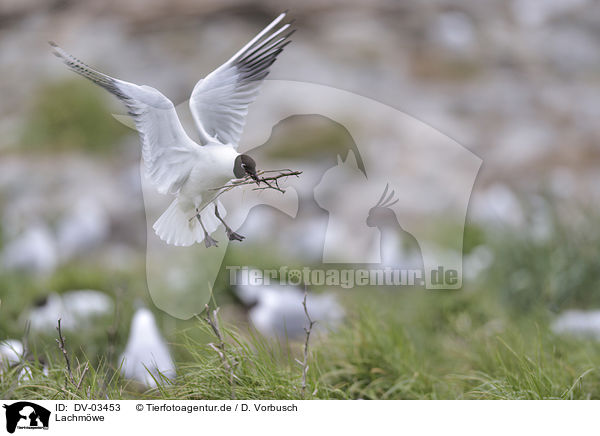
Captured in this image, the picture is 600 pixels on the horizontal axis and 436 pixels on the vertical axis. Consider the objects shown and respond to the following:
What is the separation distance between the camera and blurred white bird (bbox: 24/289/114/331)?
84.5 inches

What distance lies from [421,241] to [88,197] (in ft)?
7.53

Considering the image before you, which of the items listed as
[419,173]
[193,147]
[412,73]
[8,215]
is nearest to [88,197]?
[8,215]

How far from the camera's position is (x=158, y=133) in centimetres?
116

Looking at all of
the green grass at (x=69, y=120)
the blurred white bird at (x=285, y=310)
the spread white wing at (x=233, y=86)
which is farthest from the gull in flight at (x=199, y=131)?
the green grass at (x=69, y=120)

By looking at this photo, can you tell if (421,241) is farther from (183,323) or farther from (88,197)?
(88,197)

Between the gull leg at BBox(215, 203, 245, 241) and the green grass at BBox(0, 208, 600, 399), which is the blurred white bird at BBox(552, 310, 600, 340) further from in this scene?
the gull leg at BBox(215, 203, 245, 241)

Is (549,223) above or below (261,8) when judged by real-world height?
below

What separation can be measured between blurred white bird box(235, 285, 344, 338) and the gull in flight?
A: 0.91m

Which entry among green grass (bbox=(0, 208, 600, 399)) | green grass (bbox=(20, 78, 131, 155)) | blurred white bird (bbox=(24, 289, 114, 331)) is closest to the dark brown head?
green grass (bbox=(0, 208, 600, 399))

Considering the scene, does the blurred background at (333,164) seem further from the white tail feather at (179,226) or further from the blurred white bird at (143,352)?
the white tail feather at (179,226)

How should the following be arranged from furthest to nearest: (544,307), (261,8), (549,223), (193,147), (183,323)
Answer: (261,8)
(549,223)
(544,307)
(183,323)
(193,147)

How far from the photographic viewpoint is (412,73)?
5.32 metres
